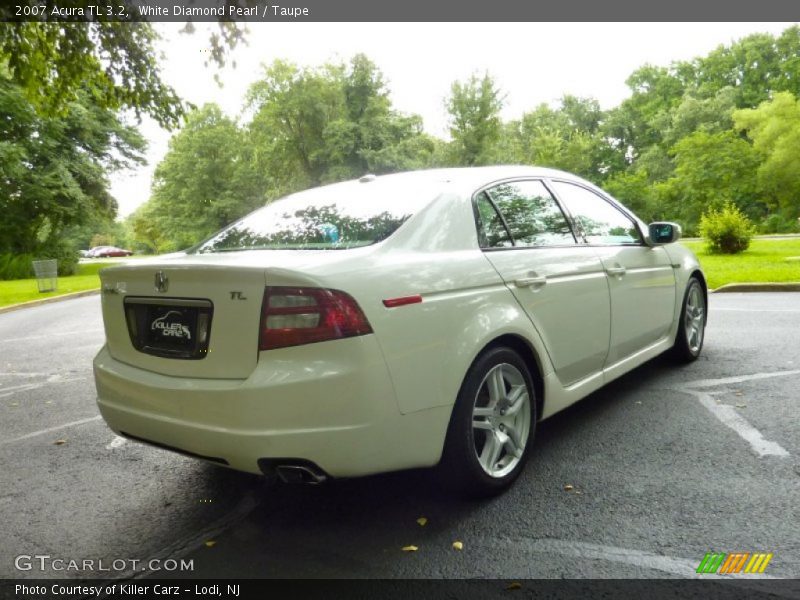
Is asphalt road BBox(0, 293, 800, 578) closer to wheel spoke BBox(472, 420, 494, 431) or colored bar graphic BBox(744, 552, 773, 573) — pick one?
colored bar graphic BBox(744, 552, 773, 573)

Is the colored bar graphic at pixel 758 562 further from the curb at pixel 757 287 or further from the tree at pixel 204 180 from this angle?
the tree at pixel 204 180

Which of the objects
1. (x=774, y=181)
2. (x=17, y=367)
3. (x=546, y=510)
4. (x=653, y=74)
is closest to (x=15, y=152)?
(x=17, y=367)

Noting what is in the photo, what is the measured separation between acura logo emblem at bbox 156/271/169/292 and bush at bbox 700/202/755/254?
17419 mm

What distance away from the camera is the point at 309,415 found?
228 cm

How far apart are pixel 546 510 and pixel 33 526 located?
236cm

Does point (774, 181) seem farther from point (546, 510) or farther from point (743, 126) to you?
point (546, 510)

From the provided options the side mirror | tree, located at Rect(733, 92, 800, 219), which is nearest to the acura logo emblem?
the side mirror

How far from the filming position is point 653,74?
62344mm

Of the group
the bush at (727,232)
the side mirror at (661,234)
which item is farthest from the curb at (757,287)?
the bush at (727,232)

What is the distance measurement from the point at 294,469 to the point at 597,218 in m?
2.70

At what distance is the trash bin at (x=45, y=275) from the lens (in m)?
17.0

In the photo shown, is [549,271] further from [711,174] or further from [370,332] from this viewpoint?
[711,174]

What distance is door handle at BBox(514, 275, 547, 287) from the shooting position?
302cm

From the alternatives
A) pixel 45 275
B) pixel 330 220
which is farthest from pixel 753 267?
pixel 45 275
